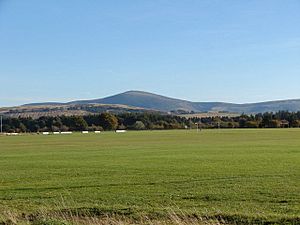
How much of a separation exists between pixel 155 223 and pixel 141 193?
7.74 m

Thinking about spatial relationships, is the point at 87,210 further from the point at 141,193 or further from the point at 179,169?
the point at 179,169

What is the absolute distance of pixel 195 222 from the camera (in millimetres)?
14297

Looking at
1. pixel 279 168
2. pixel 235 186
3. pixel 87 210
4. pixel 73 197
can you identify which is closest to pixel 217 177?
pixel 235 186

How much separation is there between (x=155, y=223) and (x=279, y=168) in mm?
20707

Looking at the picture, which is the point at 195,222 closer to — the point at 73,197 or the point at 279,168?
the point at 73,197

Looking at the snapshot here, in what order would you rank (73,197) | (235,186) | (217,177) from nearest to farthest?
(73,197) < (235,186) < (217,177)

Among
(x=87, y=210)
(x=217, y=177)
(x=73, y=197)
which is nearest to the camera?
(x=87, y=210)

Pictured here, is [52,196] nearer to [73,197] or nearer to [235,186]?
[73,197]

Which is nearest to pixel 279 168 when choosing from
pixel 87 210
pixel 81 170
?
pixel 81 170

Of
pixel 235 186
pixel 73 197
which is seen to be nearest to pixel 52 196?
pixel 73 197

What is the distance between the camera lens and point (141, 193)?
21.9 m

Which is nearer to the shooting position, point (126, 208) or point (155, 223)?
point (155, 223)

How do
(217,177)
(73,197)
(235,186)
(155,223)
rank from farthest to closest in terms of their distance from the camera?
(217,177), (235,186), (73,197), (155,223)

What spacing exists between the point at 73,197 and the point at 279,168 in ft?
54.0
